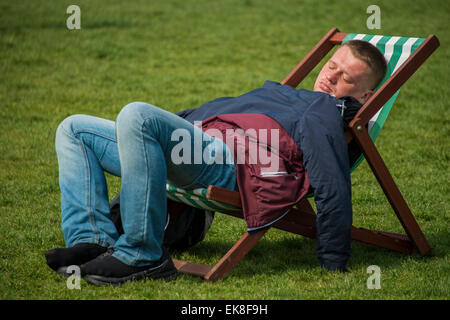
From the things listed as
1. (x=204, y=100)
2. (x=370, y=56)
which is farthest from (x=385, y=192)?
(x=204, y=100)

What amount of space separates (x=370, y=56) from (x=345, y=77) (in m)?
0.22

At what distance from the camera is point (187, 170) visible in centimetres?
318

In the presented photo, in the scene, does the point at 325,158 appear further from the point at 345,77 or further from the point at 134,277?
the point at 134,277

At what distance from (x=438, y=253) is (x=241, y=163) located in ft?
4.55

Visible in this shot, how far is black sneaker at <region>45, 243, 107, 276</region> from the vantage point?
10.3ft

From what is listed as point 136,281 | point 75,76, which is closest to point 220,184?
point 136,281

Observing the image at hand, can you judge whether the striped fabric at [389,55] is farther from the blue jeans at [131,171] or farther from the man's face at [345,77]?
the blue jeans at [131,171]

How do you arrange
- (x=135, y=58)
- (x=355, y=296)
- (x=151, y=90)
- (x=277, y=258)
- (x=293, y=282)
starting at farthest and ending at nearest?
(x=135, y=58), (x=151, y=90), (x=277, y=258), (x=293, y=282), (x=355, y=296)

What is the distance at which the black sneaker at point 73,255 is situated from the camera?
10.3 feet

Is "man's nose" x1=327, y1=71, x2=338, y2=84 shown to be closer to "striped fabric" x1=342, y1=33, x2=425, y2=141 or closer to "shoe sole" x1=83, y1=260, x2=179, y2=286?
"striped fabric" x1=342, y1=33, x2=425, y2=141

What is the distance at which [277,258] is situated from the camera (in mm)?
3799

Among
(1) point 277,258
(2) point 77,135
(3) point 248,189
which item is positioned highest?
(2) point 77,135

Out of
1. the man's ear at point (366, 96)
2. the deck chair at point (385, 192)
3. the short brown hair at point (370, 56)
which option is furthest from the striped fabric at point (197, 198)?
the short brown hair at point (370, 56)

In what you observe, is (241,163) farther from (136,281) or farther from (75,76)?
(75,76)
